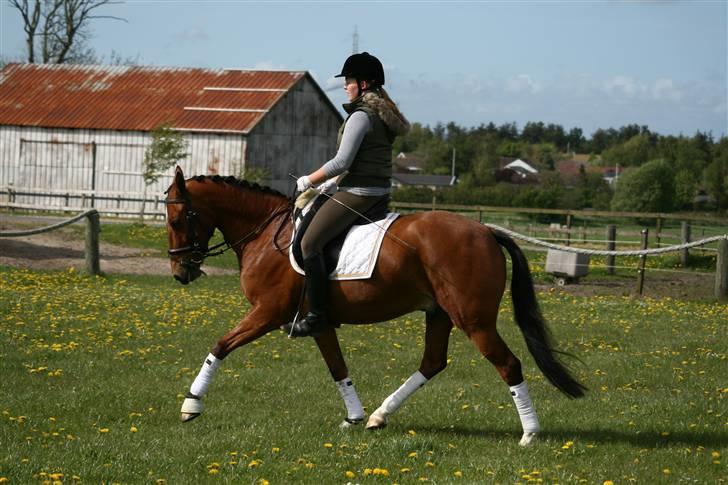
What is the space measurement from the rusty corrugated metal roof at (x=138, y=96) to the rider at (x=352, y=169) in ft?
115

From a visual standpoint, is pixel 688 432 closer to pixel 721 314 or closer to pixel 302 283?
pixel 302 283

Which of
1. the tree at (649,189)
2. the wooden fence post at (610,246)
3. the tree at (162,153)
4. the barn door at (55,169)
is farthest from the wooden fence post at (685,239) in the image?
the tree at (649,189)

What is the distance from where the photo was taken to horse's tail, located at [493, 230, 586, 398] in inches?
362

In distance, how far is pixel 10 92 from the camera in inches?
1989

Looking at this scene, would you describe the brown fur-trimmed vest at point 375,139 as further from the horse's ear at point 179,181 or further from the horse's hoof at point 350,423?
the horse's hoof at point 350,423

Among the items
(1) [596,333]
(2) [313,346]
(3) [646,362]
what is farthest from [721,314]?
(2) [313,346]

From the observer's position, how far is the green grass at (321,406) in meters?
7.77

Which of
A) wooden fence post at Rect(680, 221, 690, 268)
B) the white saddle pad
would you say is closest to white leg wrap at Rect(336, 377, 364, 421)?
the white saddle pad

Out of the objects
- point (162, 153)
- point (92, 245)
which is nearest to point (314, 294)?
point (92, 245)

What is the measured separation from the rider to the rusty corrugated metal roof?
3512cm

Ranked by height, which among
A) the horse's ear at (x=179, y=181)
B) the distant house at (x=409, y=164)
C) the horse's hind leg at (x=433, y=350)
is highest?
the distant house at (x=409, y=164)

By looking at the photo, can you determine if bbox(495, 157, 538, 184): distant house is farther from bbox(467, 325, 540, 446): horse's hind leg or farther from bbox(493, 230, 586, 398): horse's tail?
bbox(467, 325, 540, 446): horse's hind leg

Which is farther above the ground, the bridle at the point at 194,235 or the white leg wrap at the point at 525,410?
the bridle at the point at 194,235

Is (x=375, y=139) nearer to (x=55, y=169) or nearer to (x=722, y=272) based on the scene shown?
(x=722, y=272)
